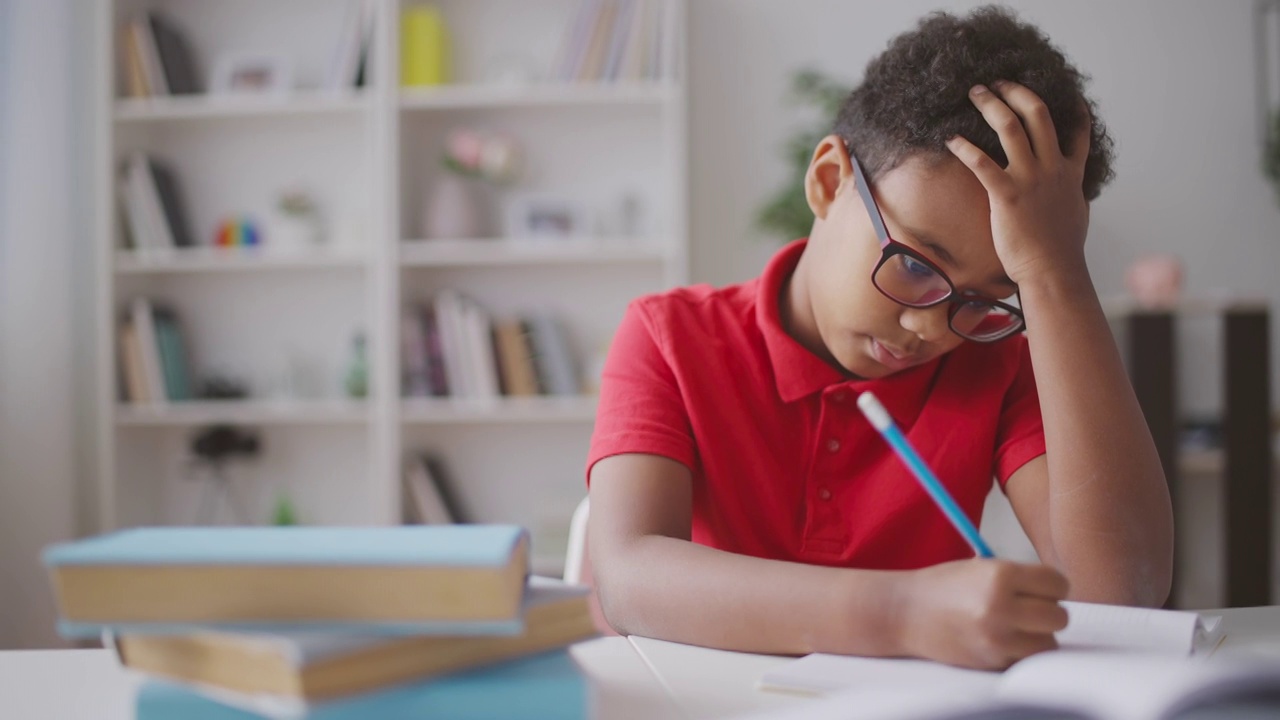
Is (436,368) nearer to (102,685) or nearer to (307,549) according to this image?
(102,685)

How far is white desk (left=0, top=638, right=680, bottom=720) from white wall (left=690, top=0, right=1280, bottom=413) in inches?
96.9

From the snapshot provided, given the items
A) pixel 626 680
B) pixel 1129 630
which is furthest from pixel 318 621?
pixel 1129 630

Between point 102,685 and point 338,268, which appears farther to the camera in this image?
point 338,268

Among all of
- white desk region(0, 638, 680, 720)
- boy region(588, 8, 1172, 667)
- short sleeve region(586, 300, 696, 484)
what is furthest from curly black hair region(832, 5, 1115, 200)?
white desk region(0, 638, 680, 720)

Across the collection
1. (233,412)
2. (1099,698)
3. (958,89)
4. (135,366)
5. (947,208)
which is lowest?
(233,412)

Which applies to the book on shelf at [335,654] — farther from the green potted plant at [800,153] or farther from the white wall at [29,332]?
the white wall at [29,332]

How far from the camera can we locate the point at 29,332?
9.09 ft

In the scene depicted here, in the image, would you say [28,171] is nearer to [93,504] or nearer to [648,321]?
[93,504]

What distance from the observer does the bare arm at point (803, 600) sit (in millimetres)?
604

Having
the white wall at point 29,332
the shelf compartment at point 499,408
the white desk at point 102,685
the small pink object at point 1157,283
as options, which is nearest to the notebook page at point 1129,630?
the white desk at point 102,685

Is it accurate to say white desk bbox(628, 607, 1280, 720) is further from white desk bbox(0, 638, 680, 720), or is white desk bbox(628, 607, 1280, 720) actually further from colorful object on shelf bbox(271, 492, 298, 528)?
colorful object on shelf bbox(271, 492, 298, 528)

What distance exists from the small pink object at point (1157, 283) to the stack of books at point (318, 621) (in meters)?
2.69

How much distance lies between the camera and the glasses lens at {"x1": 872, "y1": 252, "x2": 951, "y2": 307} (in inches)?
35.3

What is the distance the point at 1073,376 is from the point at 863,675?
16.6 inches
